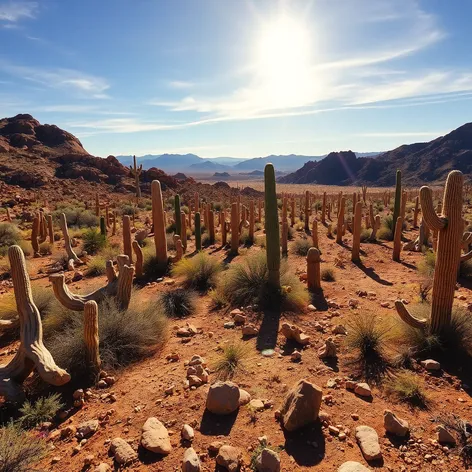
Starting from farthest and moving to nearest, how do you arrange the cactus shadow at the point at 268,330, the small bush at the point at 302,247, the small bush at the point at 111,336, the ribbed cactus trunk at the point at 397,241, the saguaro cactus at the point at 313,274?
the small bush at the point at 302,247 < the ribbed cactus trunk at the point at 397,241 < the saguaro cactus at the point at 313,274 < the cactus shadow at the point at 268,330 < the small bush at the point at 111,336

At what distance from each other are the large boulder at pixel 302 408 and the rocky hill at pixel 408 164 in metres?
75.6

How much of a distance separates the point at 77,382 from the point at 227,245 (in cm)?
992

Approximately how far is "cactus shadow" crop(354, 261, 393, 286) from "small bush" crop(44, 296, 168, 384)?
6.05 metres

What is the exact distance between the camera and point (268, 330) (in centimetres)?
652

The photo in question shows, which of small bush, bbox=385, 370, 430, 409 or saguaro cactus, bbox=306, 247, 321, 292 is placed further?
saguaro cactus, bbox=306, 247, 321, 292

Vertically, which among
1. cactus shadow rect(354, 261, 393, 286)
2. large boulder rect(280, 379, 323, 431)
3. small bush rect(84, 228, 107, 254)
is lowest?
cactus shadow rect(354, 261, 393, 286)

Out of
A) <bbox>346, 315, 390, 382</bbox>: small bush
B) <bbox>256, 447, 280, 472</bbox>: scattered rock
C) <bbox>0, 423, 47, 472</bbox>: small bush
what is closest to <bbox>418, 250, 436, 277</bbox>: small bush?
<bbox>346, 315, 390, 382</bbox>: small bush

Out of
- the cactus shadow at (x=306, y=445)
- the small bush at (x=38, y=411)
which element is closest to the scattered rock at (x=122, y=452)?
the small bush at (x=38, y=411)

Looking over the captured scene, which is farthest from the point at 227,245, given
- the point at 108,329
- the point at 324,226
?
the point at 108,329

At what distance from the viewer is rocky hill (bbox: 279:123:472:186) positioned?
74750 millimetres

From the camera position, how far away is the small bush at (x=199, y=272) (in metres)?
9.20

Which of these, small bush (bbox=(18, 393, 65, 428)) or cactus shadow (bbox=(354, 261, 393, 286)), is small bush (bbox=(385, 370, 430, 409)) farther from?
cactus shadow (bbox=(354, 261, 393, 286))

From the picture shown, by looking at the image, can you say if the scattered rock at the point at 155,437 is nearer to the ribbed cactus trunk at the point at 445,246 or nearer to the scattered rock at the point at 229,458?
the scattered rock at the point at 229,458

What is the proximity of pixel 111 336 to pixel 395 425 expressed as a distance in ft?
13.9
